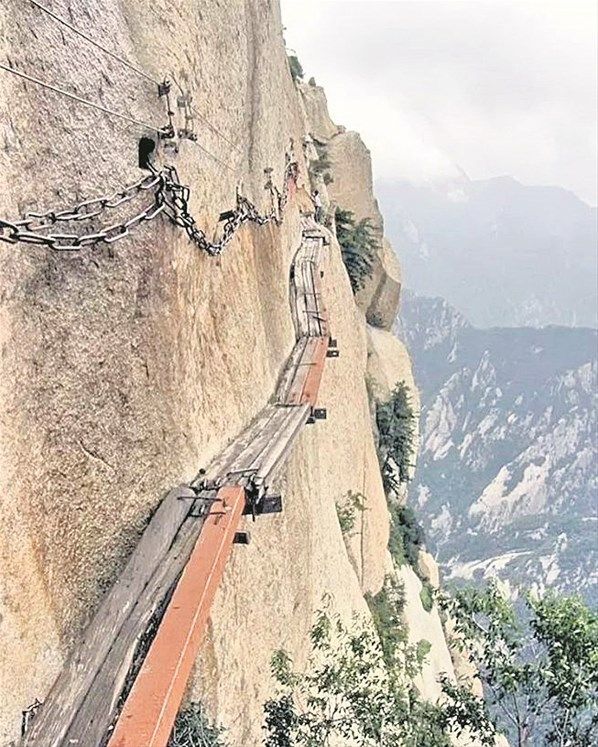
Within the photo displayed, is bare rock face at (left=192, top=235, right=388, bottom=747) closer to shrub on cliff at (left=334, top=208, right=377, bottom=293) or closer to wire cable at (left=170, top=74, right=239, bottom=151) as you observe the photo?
wire cable at (left=170, top=74, right=239, bottom=151)

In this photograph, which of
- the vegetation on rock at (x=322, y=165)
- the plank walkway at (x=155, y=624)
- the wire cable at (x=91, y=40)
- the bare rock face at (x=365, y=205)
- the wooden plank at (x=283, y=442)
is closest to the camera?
the plank walkway at (x=155, y=624)

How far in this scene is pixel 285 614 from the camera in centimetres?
1337

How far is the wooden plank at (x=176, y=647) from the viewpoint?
6492 millimetres

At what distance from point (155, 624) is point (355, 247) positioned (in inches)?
1276

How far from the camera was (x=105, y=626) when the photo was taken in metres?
7.66

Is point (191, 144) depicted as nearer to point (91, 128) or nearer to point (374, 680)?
point (91, 128)

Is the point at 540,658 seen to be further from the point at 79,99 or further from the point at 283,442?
the point at 79,99

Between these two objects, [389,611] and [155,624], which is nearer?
[155,624]

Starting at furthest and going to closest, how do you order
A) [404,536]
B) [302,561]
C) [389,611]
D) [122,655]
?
[404,536] → [389,611] → [302,561] → [122,655]

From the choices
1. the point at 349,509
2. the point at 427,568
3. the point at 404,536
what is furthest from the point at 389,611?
the point at 427,568

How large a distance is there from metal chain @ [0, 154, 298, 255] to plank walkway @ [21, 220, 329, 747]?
3.36 m

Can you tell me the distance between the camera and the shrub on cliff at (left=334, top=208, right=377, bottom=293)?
38281mm

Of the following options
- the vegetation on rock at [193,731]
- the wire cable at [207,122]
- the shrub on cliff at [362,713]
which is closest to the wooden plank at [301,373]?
the wire cable at [207,122]

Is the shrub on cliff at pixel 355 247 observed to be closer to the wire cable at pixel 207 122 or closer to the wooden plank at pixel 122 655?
the wire cable at pixel 207 122
